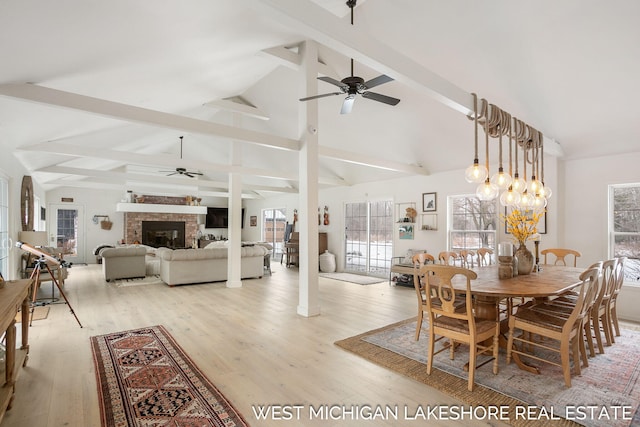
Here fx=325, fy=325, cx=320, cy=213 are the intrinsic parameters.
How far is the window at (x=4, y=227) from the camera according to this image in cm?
474

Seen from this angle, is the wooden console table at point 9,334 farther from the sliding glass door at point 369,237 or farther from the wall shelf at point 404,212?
the sliding glass door at point 369,237

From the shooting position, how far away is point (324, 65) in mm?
5312

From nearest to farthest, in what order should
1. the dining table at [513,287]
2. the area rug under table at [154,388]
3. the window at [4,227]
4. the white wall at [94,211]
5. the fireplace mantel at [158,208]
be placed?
the area rug under table at [154,388]
the dining table at [513,287]
the window at [4,227]
the white wall at [94,211]
the fireplace mantel at [158,208]

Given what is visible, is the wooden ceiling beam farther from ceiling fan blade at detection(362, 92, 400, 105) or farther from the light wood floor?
the light wood floor

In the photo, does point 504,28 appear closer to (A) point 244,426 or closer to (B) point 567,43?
(B) point 567,43

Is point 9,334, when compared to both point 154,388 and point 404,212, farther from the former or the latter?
point 404,212

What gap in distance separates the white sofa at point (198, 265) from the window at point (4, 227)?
2388mm

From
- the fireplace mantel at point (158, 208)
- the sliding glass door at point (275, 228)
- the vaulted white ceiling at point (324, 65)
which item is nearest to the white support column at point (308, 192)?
the vaulted white ceiling at point (324, 65)

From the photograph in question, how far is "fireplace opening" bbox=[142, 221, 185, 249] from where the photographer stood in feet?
38.8

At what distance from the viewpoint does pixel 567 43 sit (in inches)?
134

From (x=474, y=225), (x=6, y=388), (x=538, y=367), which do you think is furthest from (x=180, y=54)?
(x=474, y=225)

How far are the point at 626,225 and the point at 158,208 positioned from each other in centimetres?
1230

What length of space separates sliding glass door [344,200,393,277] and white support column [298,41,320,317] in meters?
3.83

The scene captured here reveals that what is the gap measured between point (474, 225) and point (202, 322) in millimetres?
5244
